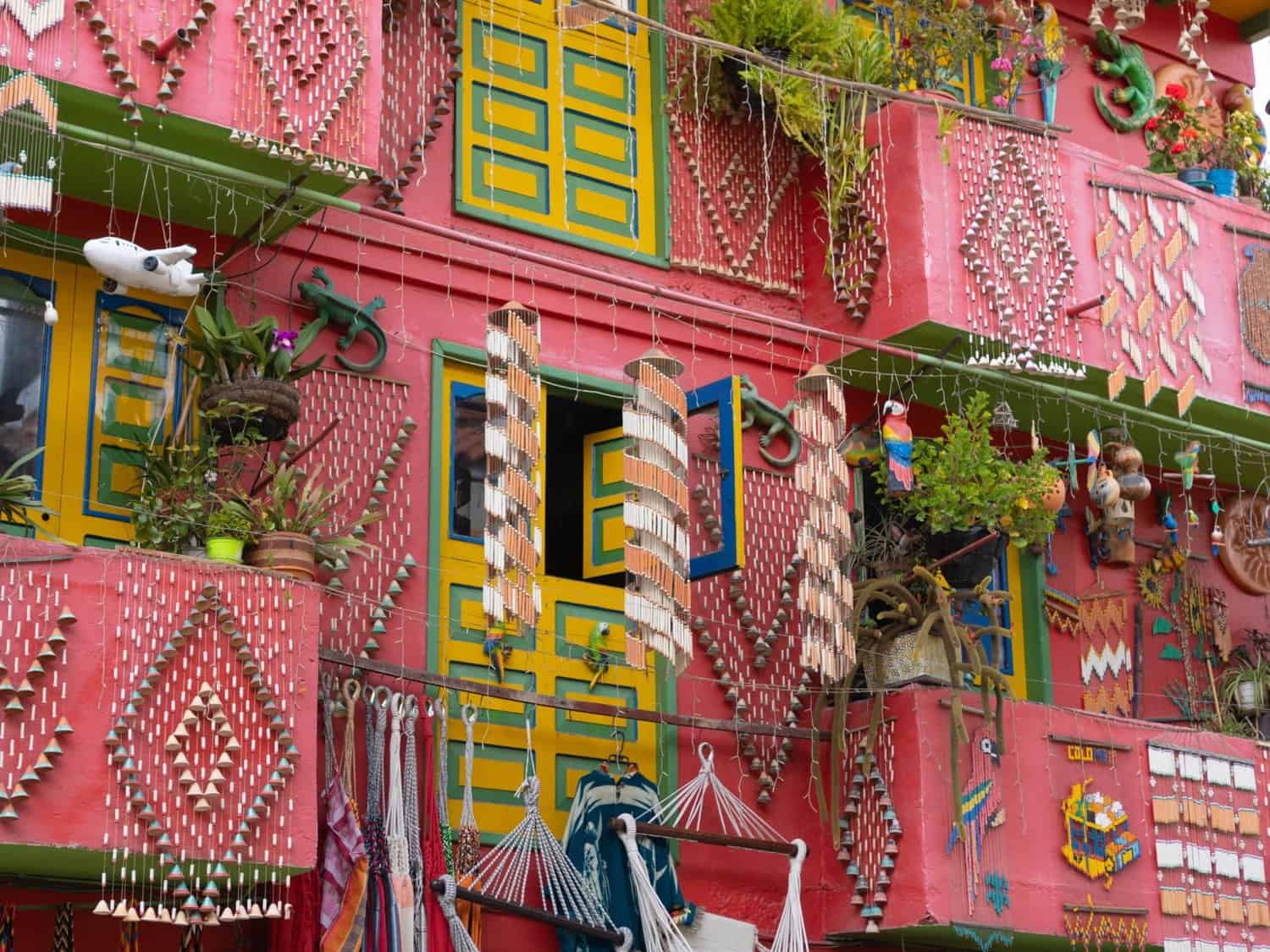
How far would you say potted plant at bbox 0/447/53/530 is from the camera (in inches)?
398

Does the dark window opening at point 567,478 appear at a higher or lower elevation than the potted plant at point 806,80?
lower

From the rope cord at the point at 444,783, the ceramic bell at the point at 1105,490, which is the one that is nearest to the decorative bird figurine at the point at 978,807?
the ceramic bell at the point at 1105,490

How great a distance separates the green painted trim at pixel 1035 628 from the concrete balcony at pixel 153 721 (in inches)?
230

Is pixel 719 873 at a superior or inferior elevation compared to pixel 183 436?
inferior

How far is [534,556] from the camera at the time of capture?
36.8 ft

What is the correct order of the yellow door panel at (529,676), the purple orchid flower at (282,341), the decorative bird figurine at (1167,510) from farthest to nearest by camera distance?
the decorative bird figurine at (1167,510)
the yellow door panel at (529,676)
the purple orchid flower at (282,341)

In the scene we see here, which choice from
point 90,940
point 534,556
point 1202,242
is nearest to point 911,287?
point 1202,242

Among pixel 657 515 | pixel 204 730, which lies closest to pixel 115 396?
pixel 204 730

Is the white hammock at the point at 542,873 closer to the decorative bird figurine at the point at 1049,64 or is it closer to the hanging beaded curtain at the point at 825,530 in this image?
the hanging beaded curtain at the point at 825,530

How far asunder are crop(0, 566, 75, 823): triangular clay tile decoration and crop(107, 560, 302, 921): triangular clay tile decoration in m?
0.26

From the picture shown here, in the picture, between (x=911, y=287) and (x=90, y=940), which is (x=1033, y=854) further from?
(x=90, y=940)

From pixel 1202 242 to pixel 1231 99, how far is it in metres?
2.68

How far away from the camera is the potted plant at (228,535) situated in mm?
10547

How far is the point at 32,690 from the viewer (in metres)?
9.50
